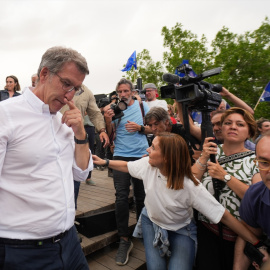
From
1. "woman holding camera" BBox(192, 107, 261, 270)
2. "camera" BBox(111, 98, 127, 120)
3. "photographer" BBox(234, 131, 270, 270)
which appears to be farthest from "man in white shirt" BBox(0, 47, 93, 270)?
"camera" BBox(111, 98, 127, 120)

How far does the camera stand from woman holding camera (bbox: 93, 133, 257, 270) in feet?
6.69

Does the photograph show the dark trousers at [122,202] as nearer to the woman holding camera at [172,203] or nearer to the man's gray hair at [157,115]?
the woman holding camera at [172,203]

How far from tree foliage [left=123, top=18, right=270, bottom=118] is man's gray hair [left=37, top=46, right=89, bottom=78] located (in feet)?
52.6

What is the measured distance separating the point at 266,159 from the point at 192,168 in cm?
88

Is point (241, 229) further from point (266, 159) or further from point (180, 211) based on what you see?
point (266, 159)

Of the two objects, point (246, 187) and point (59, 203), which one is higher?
point (59, 203)

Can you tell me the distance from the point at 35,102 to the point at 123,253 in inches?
82.6

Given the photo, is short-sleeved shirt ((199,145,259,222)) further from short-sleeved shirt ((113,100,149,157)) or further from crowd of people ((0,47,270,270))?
short-sleeved shirt ((113,100,149,157))

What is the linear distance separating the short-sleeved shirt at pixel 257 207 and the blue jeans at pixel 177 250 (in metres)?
0.58

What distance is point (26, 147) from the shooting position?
3.68 feet

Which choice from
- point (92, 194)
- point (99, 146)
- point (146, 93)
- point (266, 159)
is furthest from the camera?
point (99, 146)

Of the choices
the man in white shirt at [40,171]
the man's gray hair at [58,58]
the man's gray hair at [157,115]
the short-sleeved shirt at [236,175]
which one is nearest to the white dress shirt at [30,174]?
the man in white shirt at [40,171]

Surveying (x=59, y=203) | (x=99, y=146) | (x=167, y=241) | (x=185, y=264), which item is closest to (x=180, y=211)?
(x=167, y=241)

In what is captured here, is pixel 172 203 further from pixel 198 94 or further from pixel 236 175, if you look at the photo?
pixel 198 94
